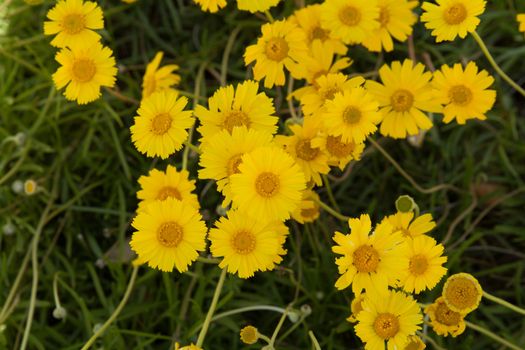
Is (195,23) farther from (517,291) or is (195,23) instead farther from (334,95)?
(517,291)

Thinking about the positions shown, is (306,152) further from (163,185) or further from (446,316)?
(446,316)

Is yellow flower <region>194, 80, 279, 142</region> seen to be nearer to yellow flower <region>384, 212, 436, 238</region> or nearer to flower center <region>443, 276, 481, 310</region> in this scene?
yellow flower <region>384, 212, 436, 238</region>

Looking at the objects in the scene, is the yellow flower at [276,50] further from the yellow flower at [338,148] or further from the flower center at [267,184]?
the flower center at [267,184]

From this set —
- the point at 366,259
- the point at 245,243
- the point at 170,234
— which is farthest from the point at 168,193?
the point at 366,259

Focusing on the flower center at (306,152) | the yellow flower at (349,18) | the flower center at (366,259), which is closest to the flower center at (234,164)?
the flower center at (306,152)

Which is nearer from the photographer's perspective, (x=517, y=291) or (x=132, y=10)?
(x=517, y=291)

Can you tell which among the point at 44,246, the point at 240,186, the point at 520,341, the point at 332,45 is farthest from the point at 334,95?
the point at 44,246
